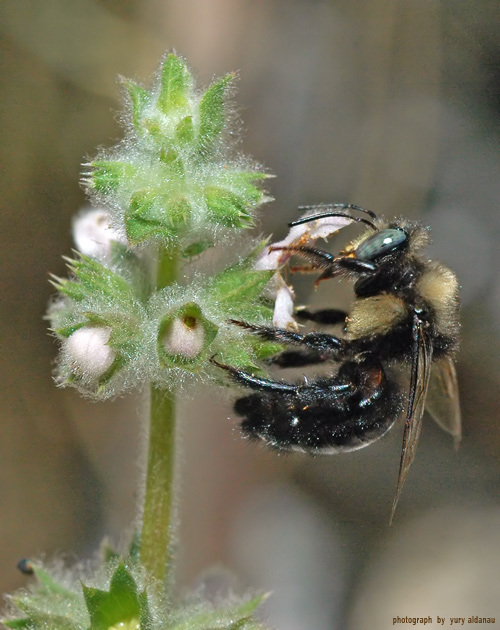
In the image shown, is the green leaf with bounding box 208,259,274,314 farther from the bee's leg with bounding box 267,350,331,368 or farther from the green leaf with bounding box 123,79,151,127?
the green leaf with bounding box 123,79,151,127

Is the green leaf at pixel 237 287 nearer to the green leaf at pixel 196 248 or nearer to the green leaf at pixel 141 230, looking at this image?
the green leaf at pixel 196 248

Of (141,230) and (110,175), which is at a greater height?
(110,175)

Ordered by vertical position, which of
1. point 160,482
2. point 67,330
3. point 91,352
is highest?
point 67,330

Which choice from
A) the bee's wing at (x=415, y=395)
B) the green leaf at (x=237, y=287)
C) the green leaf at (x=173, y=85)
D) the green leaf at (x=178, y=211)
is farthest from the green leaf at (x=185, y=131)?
the bee's wing at (x=415, y=395)

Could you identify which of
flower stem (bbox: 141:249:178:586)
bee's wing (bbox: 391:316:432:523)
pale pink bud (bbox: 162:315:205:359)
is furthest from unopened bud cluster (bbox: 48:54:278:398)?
bee's wing (bbox: 391:316:432:523)

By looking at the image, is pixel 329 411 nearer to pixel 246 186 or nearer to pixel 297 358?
pixel 297 358

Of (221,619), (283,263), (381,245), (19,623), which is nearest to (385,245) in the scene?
(381,245)

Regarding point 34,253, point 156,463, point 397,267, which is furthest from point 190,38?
point 156,463

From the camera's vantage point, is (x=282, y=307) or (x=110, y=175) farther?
(x=282, y=307)
